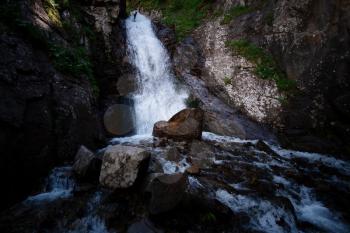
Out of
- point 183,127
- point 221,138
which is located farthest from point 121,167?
point 221,138

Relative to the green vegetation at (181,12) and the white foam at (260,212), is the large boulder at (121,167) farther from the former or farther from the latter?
the green vegetation at (181,12)

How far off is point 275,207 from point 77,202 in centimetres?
325

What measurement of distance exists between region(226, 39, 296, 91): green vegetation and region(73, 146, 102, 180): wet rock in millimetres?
7089

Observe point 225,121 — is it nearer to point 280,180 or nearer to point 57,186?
point 280,180

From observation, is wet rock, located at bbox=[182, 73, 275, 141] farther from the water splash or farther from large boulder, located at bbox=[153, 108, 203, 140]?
the water splash

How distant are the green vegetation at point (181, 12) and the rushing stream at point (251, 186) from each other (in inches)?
284

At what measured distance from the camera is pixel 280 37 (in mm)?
9500

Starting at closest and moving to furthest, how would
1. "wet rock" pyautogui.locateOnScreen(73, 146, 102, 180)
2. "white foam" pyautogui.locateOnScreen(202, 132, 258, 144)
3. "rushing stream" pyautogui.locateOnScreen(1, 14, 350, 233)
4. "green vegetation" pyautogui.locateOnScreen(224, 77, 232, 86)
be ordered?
Answer: "rushing stream" pyautogui.locateOnScreen(1, 14, 350, 233) < "wet rock" pyautogui.locateOnScreen(73, 146, 102, 180) < "white foam" pyautogui.locateOnScreen(202, 132, 258, 144) < "green vegetation" pyautogui.locateOnScreen(224, 77, 232, 86)

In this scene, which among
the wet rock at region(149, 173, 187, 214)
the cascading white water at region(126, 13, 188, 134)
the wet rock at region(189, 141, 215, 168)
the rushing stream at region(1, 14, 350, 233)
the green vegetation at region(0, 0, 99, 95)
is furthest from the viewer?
the cascading white water at region(126, 13, 188, 134)

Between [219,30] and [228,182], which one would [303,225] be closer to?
[228,182]

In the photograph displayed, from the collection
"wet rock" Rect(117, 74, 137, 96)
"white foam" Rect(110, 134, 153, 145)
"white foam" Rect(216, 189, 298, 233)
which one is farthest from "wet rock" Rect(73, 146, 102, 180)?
"wet rock" Rect(117, 74, 137, 96)

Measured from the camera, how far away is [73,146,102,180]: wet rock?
174 inches

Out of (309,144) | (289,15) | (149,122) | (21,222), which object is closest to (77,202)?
(21,222)

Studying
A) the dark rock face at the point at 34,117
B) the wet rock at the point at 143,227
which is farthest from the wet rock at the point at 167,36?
the wet rock at the point at 143,227
